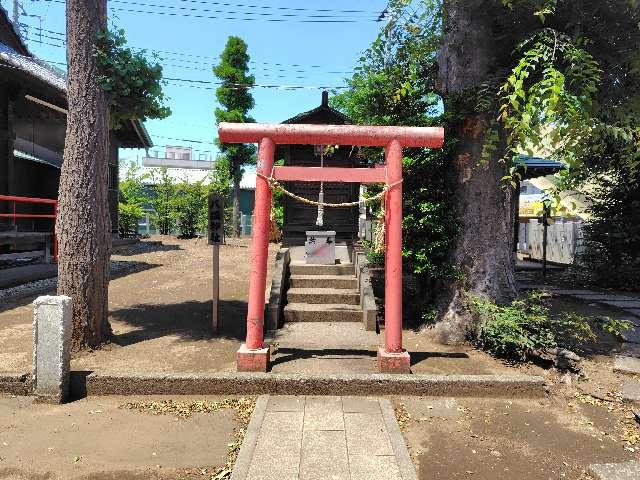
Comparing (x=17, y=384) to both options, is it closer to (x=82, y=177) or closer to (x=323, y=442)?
(x=82, y=177)

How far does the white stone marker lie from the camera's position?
4.55 meters

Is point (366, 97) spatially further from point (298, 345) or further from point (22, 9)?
point (22, 9)

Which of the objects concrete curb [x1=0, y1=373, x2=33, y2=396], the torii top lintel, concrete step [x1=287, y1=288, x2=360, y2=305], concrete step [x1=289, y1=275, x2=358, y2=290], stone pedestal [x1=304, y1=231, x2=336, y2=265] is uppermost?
the torii top lintel

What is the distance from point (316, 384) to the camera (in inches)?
191

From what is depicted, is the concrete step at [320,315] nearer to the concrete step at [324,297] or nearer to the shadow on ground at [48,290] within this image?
Result: the concrete step at [324,297]

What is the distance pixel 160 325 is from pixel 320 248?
3611 millimetres

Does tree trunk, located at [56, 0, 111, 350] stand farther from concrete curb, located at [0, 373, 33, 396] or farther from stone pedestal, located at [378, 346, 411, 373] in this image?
stone pedestal, located at [378, 346, 411, 373]

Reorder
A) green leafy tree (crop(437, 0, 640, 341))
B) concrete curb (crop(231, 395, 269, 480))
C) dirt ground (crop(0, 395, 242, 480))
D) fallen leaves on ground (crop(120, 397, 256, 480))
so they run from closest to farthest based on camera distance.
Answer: concrete curb (crop(231, 395, 269, 480)), dirt ground (crop(0, 395, 242, 480)), fallen leaves on ground (crop(120, 397, 256, 480)), green leafy tree (crop(437, 0, 640, 341))

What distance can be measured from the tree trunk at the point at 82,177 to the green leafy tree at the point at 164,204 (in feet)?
61.7

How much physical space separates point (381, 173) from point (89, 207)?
13.2 feet

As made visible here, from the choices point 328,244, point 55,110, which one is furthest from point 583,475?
point 55,110

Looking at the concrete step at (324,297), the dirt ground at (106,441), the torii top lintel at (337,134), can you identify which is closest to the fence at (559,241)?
the concrete step at (324,297)

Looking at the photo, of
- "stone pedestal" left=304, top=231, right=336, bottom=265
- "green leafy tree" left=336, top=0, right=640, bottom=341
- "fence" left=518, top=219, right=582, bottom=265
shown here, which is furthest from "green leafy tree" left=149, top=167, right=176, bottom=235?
"fence" left=518, top=219, right=582, bottom=265

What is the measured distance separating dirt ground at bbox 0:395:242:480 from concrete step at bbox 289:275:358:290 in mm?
3991
